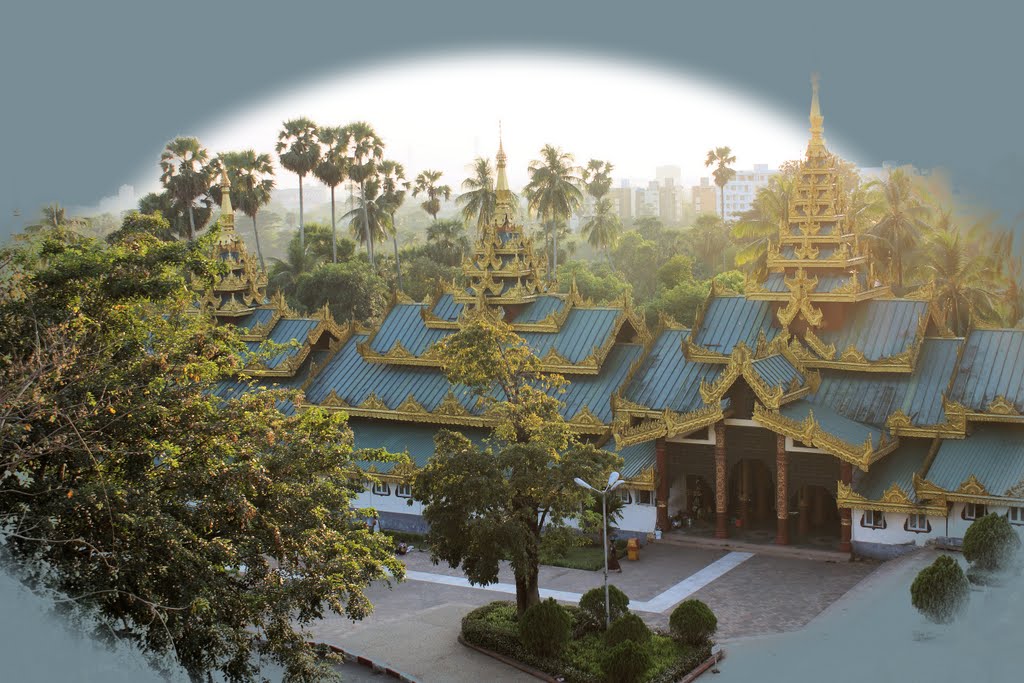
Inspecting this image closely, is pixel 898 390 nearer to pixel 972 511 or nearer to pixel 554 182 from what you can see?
pixel 972 511

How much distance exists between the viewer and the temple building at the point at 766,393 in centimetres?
3206

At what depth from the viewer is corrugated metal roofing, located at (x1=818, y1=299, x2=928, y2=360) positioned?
35.5 metres

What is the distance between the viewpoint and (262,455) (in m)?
21.9

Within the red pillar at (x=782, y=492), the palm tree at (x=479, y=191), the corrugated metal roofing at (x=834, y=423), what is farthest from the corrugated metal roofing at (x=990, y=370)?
the palm tree at (x=479, y=191)

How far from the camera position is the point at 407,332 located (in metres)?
42.1

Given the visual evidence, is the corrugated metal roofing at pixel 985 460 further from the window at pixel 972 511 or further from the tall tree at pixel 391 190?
the tall tree at pixel 391 190

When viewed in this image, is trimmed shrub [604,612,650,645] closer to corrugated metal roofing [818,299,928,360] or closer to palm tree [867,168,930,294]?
corrugated metal roofing [818,299,928,360]

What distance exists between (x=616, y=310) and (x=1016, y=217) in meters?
23.2

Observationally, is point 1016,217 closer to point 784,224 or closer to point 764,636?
point 764,636

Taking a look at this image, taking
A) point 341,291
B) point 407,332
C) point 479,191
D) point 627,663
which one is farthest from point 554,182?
point 627,663

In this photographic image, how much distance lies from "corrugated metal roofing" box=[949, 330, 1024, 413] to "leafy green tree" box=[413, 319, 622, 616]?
12.1 meters

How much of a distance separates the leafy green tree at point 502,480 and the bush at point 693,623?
303 cm

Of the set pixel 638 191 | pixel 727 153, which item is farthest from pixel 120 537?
pixel 638 191

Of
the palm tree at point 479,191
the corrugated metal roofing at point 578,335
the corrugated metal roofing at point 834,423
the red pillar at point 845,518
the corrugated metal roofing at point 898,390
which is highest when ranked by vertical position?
the palm tree at point 479,191
